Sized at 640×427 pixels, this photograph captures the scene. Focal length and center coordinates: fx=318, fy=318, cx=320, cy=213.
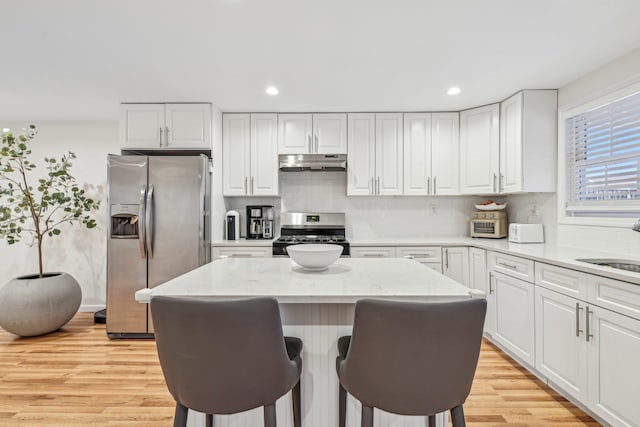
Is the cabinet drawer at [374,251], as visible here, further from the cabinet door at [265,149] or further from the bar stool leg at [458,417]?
the bar stool leg at [458,417]

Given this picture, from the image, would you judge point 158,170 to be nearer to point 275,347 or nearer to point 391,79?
point 391,79

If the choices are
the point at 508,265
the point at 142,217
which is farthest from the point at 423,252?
the point at 142,217

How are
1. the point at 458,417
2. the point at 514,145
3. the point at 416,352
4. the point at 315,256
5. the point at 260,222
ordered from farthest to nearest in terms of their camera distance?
the point at 260,222 → the point at 514,145 → the point at 315,256 → the point at 458,417 → the point at 416,352

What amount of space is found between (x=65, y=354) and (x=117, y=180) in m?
1.60

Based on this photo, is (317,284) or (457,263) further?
(457,263)

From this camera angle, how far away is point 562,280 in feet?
6.69

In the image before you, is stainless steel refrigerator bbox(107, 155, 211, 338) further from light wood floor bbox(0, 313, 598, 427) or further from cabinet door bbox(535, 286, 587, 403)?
cabinet door bbox(535, 286, 587, 403)

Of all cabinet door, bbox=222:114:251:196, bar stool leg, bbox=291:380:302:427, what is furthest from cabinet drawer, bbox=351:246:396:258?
bar stool leg, bbox=291:380:302:427

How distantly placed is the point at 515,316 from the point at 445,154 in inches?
73.5

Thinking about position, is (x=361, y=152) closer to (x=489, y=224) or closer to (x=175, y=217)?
(x=489, y=224)

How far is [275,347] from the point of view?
42.6 inches

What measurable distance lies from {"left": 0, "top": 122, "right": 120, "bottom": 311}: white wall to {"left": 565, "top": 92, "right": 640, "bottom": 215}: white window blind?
5.05 m

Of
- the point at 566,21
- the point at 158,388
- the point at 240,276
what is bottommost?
the point at 158,388

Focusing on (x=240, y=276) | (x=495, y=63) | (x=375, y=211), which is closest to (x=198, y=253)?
(x=240, y=276)
